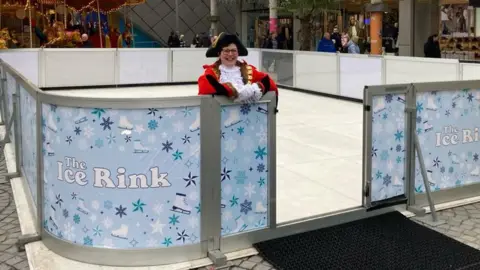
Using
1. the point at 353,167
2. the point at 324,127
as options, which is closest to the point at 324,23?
the point at 324,127

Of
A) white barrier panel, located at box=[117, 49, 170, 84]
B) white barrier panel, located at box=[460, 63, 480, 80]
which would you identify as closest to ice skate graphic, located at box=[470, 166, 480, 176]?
white barrier panel, located at box=[460, 63, 480, 80]

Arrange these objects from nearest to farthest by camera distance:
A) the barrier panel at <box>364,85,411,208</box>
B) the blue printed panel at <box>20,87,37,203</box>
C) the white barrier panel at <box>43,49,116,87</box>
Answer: the blue printed panel at <box>20,87,37,203</box> < the barrier panel at <box>364,85,411,208</box> < the white barrier panel at <box>43,49,116,87</box>

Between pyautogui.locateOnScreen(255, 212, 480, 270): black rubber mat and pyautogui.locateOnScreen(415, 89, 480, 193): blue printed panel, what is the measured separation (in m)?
0.73

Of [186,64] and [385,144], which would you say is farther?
[186,64]

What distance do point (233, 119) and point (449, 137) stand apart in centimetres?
227

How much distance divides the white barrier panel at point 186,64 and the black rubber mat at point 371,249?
44.1 ft

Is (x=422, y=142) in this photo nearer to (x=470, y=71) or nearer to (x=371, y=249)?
(x=371, y=249)

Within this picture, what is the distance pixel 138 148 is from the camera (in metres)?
3.86

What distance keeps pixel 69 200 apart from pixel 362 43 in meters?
20.7

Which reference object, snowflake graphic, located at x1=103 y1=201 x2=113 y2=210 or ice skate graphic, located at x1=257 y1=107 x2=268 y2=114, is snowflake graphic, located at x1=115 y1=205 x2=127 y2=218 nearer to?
snowflake graphic, located at x1=103 y1=201 x2=113 y2=210

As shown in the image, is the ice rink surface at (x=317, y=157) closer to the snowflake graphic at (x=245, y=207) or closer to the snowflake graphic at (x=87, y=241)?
the snowflake graphic at (x=245, y=207)

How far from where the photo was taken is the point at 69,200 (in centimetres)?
401

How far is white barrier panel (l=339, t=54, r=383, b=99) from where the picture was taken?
39.9 ft

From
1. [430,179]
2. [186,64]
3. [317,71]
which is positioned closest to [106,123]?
[430,179]
